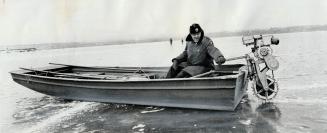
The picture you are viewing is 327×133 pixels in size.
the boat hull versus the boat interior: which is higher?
the boat interior

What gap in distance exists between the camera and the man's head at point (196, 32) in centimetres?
680

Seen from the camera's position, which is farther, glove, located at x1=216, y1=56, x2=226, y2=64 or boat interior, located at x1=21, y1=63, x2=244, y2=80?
boat interior, located at x1=21, y1=63, x2=244, y2=80

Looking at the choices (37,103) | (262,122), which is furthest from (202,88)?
(37,103)

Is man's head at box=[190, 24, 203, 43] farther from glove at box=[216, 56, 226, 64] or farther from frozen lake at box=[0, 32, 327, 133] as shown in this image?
frozen lake at box=[0, 32, 327, 133]

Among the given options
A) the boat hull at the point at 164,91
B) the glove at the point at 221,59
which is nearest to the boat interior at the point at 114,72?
the boat hull at the point at 164,91

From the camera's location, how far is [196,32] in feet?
22.4

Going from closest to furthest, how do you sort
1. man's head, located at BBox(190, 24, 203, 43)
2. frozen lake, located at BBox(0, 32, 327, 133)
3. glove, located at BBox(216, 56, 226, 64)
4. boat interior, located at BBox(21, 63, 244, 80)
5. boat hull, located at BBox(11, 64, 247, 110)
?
frozen lake, located at BBox(0, 32, 327, 133) → boat hull, located at BBox(11, 64, 247, 110) → glove, located at BBox(216, 56, 226, 64) → man's head, located at BBox(190, 24, 203, 43) → boat interior, located at BBox(21, 63, 244, 80)

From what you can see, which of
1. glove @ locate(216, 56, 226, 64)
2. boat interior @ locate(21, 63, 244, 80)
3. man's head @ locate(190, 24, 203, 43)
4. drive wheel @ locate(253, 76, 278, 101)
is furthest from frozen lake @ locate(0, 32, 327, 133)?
man's head @ locate(190, 24, 203, 43)

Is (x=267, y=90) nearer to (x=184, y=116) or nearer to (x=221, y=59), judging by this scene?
(x=221, y=59)

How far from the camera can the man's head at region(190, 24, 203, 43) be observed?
22.3 ft

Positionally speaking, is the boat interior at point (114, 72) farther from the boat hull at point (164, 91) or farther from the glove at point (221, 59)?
the glove at point (221, 59)

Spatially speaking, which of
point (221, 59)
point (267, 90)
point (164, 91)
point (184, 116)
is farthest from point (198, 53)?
point (267, 90)

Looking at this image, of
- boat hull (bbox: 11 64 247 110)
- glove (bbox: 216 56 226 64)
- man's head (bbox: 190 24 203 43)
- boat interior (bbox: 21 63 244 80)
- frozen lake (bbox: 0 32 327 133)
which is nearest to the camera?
frozen lake (bbox: 0 32 327 133)

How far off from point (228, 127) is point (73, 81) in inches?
172
